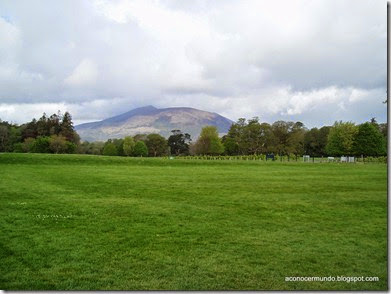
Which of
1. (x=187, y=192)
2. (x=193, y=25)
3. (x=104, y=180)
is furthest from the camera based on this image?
(x=104, y=180)

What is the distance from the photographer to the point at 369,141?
27.0 feet

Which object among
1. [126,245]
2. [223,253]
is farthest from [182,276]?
[126,245]

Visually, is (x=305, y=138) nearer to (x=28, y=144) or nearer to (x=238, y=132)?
(x=238, y=132)

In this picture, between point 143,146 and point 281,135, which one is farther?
point 143,146

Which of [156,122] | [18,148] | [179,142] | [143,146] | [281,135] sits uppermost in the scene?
[156,122]

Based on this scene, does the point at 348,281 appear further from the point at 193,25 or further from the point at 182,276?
the point at 193,25

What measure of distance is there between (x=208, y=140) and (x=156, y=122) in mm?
1414

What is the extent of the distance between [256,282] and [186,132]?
4.44 meters

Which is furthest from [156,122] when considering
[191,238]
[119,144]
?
[191,238]

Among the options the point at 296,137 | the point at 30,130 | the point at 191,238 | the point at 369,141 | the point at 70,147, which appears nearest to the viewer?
the point at 191,238

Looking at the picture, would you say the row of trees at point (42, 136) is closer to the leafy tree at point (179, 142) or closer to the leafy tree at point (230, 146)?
the leafy tree at point (179, 142)

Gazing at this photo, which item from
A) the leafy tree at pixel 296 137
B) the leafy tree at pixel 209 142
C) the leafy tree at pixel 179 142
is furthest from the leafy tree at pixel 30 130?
the leafy tree at pixel 296 137

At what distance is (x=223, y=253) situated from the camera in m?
Result: 5.63

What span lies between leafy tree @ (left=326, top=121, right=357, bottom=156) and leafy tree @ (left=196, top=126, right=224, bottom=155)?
2.79 m
